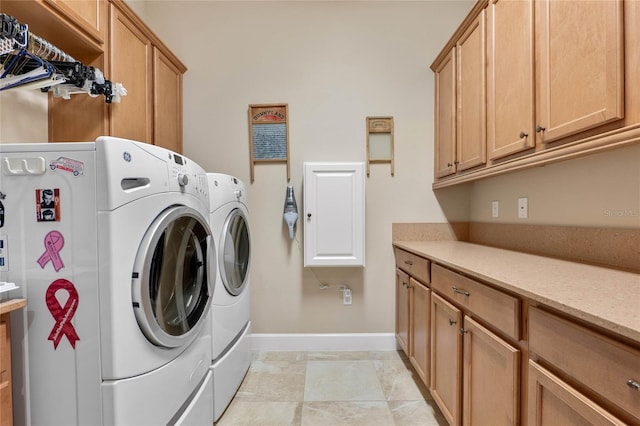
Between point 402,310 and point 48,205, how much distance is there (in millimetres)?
2053

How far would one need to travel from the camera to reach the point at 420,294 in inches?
66.9

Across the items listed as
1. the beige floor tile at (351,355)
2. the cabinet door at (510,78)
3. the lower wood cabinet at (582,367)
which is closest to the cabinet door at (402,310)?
the beige floor tile at (351,355)

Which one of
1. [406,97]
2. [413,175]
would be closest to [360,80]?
[406,97]

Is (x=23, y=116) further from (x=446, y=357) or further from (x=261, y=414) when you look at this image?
(x=446, y=357)

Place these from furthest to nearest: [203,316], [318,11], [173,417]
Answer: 1. [318,11]
2. [203,316]
3. [173,417]

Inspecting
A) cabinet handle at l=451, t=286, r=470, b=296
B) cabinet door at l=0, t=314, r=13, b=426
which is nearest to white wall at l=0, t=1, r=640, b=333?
cabinet handle at l=451, t=286, r=470, b=296

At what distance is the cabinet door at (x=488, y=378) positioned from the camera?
88cm

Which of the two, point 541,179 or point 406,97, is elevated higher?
point 406,97

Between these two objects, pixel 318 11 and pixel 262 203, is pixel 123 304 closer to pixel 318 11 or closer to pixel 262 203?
pixel 262 203

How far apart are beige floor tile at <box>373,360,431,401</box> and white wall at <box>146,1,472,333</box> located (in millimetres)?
306

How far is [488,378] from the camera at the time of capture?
1017 mm

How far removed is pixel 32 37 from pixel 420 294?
2245 millimetres

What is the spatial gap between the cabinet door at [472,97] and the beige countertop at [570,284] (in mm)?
632

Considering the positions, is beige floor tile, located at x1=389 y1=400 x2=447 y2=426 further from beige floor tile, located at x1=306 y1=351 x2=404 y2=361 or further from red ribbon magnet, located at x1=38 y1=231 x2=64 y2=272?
red ribbon magnet, located at x1=38 y1=231 x2=64 y2=272
